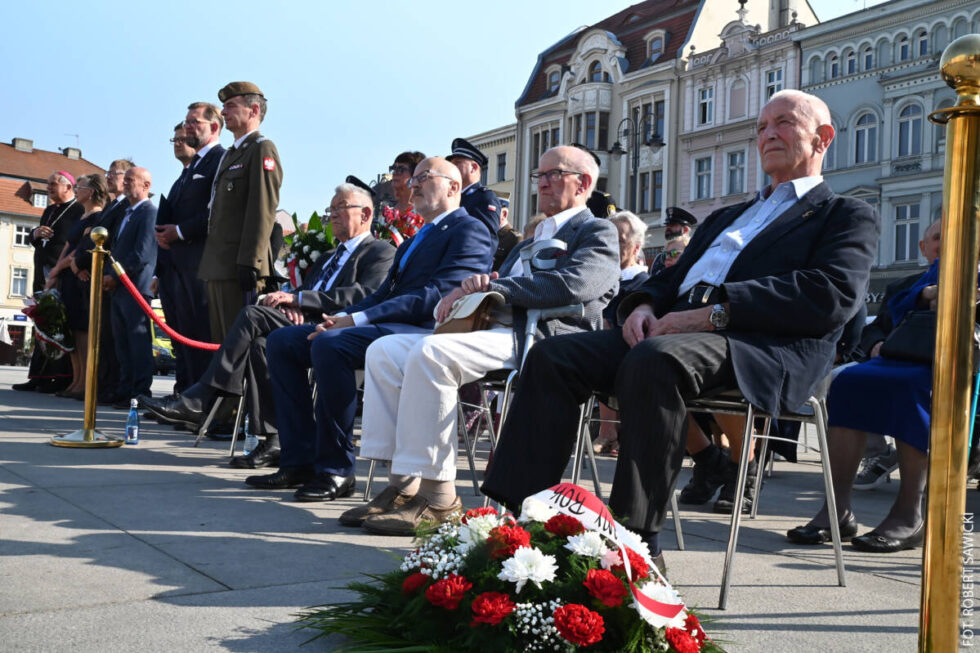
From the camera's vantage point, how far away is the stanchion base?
20.1 ft

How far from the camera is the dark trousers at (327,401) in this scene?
457 cm

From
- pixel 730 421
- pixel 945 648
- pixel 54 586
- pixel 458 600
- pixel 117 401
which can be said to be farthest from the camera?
pixel 117 401

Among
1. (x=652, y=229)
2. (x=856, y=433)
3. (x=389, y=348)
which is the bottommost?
(x=856, y=433)

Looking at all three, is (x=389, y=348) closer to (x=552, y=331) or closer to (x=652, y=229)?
(x=552, y=331)

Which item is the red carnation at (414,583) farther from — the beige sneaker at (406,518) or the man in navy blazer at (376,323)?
the man in navy blazer at (376,323)

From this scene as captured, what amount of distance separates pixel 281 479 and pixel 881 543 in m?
2.73

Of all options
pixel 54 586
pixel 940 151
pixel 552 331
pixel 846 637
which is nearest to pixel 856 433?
pixel 552 331

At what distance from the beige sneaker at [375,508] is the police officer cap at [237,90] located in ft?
13.1

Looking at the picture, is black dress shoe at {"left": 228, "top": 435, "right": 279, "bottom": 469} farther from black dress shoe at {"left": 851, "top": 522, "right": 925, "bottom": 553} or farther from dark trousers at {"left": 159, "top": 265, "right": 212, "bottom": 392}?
black dress shoe at {"left": 851, "top": 522, "right": 925, "bottom": 553}

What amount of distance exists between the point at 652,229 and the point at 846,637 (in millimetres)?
36320

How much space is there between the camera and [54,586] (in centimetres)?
277

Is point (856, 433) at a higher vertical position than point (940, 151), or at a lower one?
lower

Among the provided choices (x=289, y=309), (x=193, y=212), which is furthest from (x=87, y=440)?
(x=193, y=212)

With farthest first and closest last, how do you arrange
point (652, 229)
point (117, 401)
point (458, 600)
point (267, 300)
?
point (652, 229) < point (117, 401) < point (267, 300) < point (458, 600)
